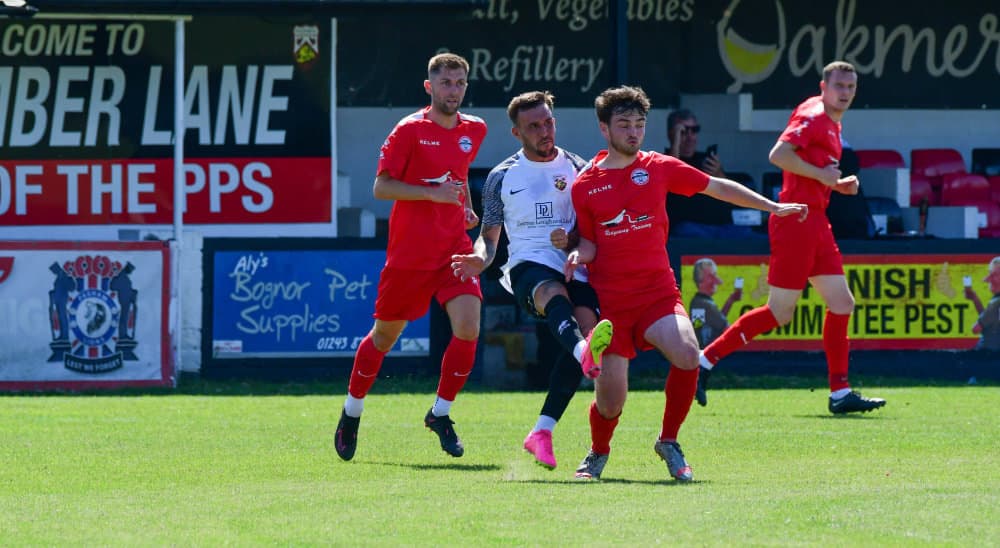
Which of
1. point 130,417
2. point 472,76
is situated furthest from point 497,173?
point 472,76

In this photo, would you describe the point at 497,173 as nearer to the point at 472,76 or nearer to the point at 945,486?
the point at 945,486

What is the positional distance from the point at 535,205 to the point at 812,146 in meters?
3.39

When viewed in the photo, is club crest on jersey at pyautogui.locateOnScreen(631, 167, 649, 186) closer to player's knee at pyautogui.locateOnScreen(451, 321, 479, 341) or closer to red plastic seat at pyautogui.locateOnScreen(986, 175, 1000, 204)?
player's knee at pyautogui.locateOnScreen(451, 321, 479, 341)

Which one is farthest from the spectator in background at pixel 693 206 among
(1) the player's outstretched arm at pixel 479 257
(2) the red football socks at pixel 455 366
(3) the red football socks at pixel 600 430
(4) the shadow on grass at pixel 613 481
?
(4) the shadow on grass at pixel 613 481

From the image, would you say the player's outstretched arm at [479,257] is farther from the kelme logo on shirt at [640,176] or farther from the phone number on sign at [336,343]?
the phone number on sign at [336,343]

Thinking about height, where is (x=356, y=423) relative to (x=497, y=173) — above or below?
below

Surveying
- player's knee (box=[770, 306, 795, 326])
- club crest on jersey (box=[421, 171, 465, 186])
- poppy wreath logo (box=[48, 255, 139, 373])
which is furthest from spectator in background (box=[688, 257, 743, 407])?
club crest on jersey (box=[421, 171, 465, 186])

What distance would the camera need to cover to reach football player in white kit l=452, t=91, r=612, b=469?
880 centimetres

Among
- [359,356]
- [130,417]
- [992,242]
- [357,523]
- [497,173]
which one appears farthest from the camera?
[992,242]

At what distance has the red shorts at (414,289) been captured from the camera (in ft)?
31.5

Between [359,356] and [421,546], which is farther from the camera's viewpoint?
[359,356]

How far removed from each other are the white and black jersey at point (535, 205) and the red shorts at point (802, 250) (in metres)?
3.14

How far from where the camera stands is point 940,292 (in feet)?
Result: 52.7

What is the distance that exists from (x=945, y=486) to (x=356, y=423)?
315cm
